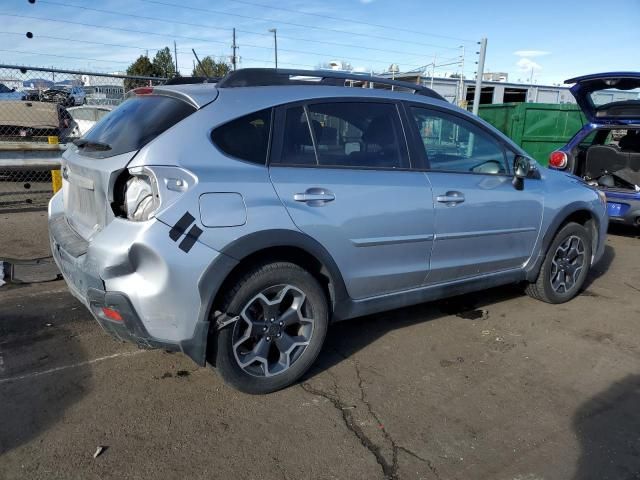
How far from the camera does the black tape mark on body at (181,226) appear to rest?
2652 mm

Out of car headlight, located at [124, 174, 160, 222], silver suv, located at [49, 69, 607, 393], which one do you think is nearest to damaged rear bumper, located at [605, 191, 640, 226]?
silver suv, located at [49, 69, 607, 393]

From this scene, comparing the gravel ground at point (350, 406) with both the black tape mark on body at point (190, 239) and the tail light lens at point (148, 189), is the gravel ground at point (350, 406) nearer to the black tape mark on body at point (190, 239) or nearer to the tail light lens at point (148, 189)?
the black tape mark on body at point (190, 239)

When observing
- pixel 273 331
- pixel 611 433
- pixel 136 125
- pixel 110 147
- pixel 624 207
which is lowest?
pixel 611 433

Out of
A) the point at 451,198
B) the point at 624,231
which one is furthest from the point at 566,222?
the point at 624,231

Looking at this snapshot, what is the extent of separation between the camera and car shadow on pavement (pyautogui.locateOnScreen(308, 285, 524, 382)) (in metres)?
3.76

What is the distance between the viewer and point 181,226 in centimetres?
267

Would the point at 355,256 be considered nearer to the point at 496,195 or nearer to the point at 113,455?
the point at 496,195

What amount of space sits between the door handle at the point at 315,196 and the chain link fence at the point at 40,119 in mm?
5417

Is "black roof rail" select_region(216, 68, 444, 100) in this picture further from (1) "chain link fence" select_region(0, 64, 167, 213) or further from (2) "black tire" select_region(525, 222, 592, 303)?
(1) "chain link fence" select_region(0, 64, 167, 213)

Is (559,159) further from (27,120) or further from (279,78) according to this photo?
(27,120)

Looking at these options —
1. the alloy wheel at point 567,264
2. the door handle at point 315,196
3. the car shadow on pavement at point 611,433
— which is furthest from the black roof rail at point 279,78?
the car shadow on pavement at point 611,433

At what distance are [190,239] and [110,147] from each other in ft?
2.68

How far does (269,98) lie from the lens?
316 centimetres

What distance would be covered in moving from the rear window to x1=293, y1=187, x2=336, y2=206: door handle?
782 millimetres
